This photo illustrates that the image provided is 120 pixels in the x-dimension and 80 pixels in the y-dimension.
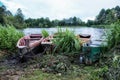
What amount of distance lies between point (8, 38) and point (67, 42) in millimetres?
2609

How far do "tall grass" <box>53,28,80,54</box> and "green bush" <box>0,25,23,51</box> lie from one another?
2.00 metres

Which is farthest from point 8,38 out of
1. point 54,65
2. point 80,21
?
point 80,21

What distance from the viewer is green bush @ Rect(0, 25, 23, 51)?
28.6ft

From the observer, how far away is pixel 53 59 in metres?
6.08

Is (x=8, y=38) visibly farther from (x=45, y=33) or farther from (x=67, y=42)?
(x=67, y=42)

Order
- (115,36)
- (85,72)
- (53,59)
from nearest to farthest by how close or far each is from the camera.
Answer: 1. (85,72)
2. (53,59)
3. (115,36)

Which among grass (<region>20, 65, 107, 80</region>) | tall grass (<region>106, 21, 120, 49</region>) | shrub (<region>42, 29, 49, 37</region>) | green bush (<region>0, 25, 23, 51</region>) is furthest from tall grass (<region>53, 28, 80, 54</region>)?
green bush (<region>0, 25, 23, 51</region>)

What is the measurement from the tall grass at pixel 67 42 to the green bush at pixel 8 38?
1996mm

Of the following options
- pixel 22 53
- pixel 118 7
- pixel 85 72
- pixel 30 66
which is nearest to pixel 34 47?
pixel 22 53

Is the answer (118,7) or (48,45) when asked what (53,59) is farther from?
(118,7)

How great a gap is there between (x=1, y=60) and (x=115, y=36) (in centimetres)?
341

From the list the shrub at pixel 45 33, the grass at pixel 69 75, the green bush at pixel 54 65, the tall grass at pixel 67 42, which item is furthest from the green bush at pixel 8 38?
the grass at pixel 69 75

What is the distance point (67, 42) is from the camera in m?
7.32

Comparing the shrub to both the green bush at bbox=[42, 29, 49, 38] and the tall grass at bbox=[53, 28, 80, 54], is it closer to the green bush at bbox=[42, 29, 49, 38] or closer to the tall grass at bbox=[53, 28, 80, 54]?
the green bush at bbox=[42, 29, 49, 38]
